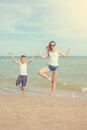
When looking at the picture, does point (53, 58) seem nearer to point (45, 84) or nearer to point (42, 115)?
point (42, 115)

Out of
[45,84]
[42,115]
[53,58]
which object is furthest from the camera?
[45,84]

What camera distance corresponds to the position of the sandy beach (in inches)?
244

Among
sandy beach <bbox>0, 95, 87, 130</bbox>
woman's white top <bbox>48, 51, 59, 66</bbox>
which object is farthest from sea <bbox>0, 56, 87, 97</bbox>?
sandy beach <bbox>0, 95, 87, 130</bbox>

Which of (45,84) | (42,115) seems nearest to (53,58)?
(42,115)

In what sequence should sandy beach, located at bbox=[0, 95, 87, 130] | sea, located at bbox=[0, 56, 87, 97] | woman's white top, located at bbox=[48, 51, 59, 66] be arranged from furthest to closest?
sea, located at bbox=[0, 56, 87, 97]
woman's white top, located at bbox=[48, 51, 59, 66]
sandy beach, located at bbox=[0, 95, 87, 130]

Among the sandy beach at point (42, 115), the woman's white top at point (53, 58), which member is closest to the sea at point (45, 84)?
the woman's white top at point (53, 58)

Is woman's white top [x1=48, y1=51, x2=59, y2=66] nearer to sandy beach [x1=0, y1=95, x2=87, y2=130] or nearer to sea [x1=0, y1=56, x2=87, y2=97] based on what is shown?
sandy beach [x1=0, y1=95, x2=87, y2=130]

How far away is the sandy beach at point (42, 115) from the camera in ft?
20.3

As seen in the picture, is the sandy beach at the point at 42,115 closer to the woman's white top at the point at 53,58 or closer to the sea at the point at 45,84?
the woman's white top at the point at 53,58

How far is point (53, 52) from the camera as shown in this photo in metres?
10.6

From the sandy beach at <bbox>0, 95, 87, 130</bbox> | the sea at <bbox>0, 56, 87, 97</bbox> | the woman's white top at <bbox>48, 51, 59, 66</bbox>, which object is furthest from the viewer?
the sea at <bbox>0, 56, 87, 97</bbox>

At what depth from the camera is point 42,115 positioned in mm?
6996

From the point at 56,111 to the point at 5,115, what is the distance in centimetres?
108

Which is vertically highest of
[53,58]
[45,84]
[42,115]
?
[53,58]
